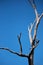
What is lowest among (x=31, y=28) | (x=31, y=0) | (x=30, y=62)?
(x=30, y=62)

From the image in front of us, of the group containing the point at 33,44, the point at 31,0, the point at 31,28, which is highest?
the point at 31,0

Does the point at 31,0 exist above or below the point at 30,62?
above

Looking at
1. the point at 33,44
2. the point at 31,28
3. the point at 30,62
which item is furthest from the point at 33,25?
the point at 30,62

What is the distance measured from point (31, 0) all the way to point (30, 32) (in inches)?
11.2

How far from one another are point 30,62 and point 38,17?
0.37m

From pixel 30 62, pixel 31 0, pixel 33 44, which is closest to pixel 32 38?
pixel 33 44

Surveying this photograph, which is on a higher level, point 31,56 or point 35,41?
point 35,41

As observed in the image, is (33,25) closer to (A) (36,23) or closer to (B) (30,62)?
(A) (36,23)

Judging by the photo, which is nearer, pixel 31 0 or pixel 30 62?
pixel 30 62

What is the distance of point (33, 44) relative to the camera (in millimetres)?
1271

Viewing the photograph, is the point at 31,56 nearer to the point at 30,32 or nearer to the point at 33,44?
the point at 33,44

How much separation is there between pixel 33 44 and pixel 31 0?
39cm

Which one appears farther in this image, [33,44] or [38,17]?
[38,17]

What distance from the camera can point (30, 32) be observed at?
4.42ft
